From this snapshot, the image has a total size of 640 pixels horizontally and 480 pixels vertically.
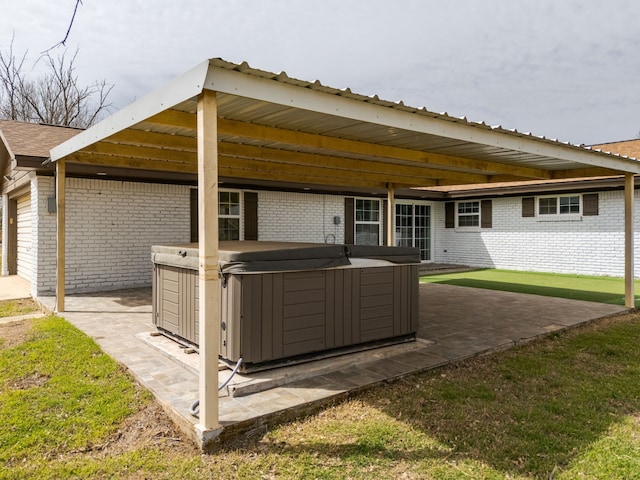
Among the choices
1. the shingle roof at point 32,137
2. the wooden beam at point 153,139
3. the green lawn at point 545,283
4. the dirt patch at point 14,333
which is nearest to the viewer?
the wooden beam at point 153,139

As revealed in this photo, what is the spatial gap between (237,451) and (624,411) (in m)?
2.89

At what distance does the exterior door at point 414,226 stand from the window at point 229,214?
574 centimetres

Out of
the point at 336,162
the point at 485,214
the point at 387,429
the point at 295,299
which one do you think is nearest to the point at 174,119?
the point at 295,299

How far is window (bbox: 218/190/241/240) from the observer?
34.3 ft

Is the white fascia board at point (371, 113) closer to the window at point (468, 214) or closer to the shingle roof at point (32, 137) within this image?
the shingle roof at point (32, 137)

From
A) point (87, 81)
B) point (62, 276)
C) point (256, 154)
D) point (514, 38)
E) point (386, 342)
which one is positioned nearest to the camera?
point (386, 342)

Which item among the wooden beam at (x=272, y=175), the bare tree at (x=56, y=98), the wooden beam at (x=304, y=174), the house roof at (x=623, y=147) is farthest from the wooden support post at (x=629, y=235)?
the bare tree at (x=56, y=98)

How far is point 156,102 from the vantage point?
3.35 meters

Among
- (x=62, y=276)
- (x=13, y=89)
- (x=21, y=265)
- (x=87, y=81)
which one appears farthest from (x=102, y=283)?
(x=87, y=81)

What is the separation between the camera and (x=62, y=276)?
6.47m

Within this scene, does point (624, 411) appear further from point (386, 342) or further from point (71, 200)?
point (71, 200)

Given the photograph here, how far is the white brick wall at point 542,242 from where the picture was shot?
39.1ft

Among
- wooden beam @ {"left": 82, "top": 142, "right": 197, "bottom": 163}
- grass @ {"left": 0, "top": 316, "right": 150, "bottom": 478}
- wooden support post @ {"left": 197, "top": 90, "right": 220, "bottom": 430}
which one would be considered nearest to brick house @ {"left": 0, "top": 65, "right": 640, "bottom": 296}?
wooden beam @ {"left": 82, "top": 142, "right": 197, "bottom": 163}

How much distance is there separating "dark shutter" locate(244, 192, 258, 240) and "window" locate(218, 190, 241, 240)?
0.18 m
